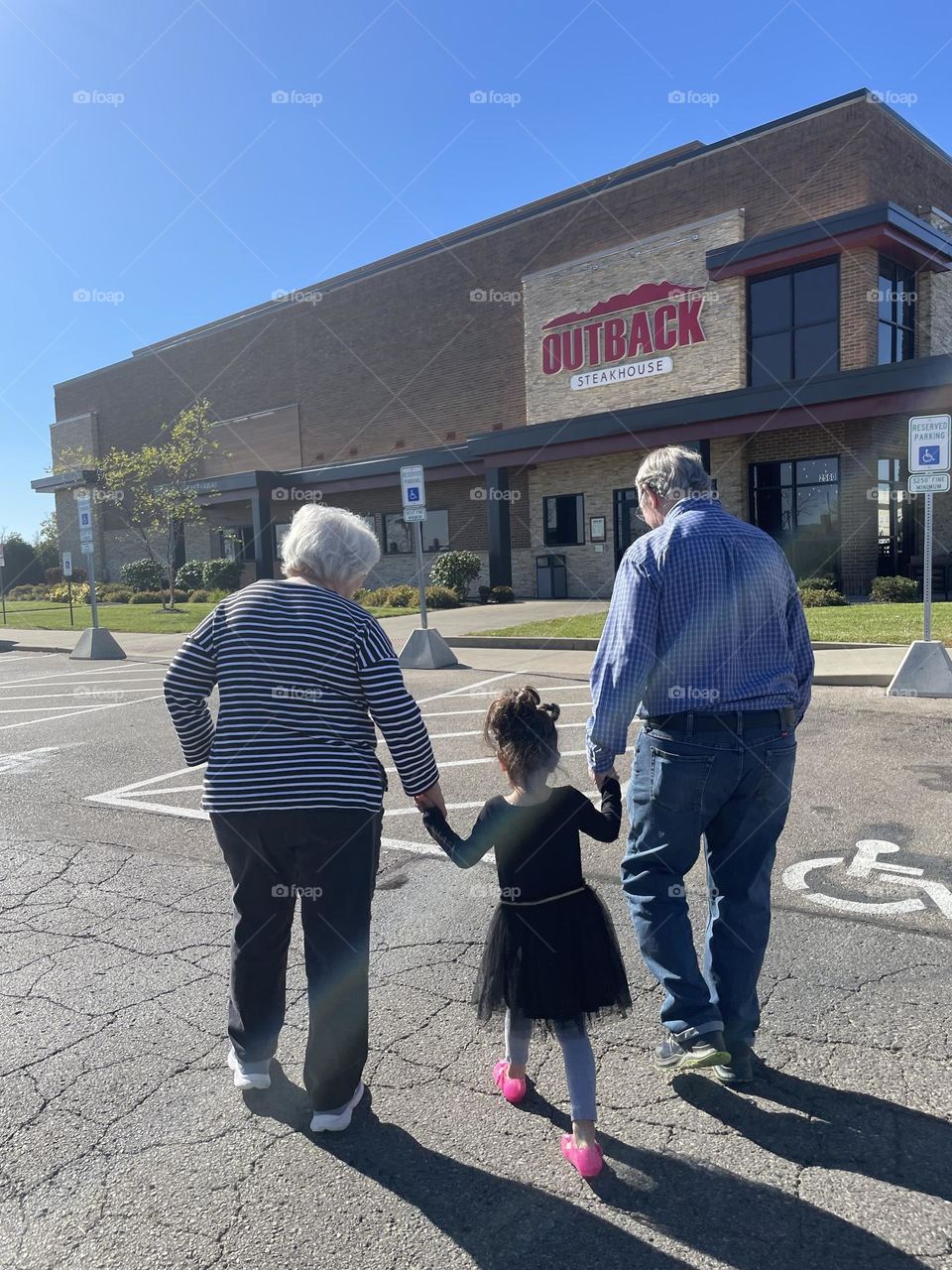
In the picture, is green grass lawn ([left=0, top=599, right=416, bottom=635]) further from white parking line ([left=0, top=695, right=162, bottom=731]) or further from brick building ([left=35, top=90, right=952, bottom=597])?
white parking line ([left=0, top=695, right=162, bottom=731])

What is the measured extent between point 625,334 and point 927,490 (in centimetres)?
1620

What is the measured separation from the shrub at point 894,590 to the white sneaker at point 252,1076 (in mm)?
17484

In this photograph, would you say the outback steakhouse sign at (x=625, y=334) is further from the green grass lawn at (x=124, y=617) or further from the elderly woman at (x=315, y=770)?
the elderly woman at (x=315, y=770)

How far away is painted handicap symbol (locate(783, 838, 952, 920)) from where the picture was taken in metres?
4.16

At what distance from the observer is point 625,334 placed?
79.3 feet

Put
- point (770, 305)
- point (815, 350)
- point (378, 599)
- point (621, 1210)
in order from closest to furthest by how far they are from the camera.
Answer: point (621, 1210) → point (815, 350) → point (770, 305) → point (378, 599)

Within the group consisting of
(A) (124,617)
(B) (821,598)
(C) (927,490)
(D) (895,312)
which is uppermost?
(D) (895,312)

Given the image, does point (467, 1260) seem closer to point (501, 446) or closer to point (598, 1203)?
point (598, 1203)

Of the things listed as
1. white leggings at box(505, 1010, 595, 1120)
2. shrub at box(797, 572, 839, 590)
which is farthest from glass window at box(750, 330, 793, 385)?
white leggings at box(505, 1010, 595, 1120)

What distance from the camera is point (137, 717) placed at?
1021 cm

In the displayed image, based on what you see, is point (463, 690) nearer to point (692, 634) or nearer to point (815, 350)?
point (692, 634)

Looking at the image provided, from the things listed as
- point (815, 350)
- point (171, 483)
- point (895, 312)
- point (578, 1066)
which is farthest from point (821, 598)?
point (171, 483)

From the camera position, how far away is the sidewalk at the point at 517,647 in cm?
1071

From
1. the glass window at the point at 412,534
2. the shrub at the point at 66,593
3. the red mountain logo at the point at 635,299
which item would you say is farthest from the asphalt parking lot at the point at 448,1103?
the shrub at the point at 66,593
